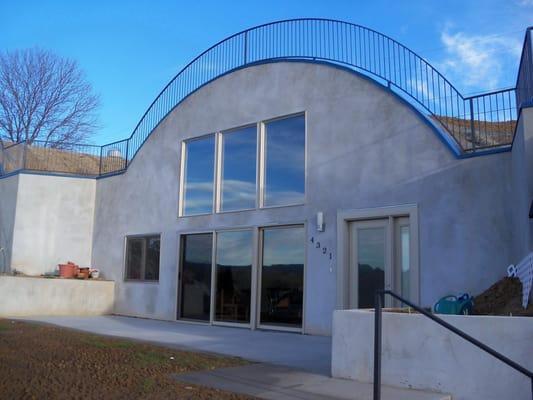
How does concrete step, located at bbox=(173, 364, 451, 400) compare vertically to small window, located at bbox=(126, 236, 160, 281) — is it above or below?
below

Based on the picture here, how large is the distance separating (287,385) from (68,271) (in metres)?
12.0

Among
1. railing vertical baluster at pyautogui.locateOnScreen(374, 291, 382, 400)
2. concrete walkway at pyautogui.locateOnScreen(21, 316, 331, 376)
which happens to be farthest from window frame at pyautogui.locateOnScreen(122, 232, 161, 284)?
railing vertical baluster at pyautogui.locateOnScreen(374, 291, 382, 400)

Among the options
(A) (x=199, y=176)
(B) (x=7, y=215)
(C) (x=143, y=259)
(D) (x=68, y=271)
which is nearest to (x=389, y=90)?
(A) (x=199, y=176)

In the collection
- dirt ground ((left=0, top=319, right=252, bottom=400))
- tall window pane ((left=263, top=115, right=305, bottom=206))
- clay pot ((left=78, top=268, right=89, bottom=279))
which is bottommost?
dirt ground ((left=0, top=319, right=252, bottom=400))

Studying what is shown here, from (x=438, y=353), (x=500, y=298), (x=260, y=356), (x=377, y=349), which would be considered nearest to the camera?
(x=377, y=349)

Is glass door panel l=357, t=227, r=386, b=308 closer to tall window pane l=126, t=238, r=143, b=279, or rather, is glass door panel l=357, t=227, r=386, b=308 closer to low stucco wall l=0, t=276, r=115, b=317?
tall window pane l=126, t=238, r=143, b=279

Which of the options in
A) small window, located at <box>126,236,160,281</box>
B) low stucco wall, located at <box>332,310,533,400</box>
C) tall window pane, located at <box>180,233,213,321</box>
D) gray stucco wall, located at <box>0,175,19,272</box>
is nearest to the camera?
low stucco wall, located at <box>332,310,533,400</box>

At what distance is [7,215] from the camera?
1772cm

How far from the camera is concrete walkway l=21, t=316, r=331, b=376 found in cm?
810

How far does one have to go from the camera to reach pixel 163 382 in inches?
244

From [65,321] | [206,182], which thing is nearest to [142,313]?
[65,321]

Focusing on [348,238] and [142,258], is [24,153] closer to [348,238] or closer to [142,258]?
[142,258]

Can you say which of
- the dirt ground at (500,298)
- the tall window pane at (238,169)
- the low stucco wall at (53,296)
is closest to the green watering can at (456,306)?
the dirt ground at (500,298)

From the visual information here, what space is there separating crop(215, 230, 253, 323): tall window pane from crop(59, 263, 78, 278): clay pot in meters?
5.42
